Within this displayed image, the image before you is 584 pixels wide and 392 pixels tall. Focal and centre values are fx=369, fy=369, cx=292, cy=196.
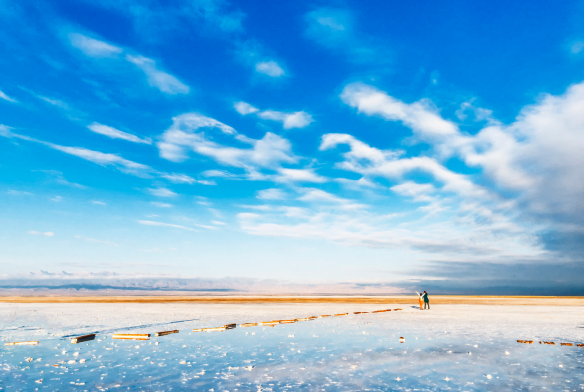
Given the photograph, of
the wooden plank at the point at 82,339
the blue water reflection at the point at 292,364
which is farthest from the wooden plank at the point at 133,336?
the wooden plank at the point at 82,339

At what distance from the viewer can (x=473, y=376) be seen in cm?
1235

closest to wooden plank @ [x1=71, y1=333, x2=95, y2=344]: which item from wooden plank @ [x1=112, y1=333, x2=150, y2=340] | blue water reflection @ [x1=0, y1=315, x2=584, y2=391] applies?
blue water reflection @ [x1=0, y1=315, x2=584, y2=391]

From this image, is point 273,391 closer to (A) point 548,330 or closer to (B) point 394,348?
(B) point 394,348

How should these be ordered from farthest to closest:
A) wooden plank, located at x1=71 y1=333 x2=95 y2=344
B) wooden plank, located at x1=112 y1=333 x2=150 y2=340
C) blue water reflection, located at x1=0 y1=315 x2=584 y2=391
Answer: wooden plank, located at x1=112 y1=333 x2=150 y2=340
wooden plank, located at x1=71 y1=333 x2=95 y2=344
blue water reflection, located at x1=0 y1=315 x2=584 y2=391

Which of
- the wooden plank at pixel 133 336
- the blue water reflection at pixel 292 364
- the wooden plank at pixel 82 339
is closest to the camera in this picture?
the blue water reflection at pixel 292 364

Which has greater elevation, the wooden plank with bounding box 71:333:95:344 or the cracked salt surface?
the cracked salt surface

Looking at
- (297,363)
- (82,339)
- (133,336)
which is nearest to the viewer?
(297,363)

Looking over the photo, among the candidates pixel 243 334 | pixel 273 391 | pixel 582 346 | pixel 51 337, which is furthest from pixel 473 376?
pixel 51 337

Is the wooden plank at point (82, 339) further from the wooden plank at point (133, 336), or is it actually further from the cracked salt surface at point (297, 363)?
the wooden plank at point (133, 336)

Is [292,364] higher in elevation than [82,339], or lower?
higher

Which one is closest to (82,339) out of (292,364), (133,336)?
(133,336)

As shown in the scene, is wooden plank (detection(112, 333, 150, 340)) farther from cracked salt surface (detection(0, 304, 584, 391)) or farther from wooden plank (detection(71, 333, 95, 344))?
wooden plank (detection(71, 333, 95, 344))

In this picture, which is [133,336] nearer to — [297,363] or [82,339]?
[82,339]

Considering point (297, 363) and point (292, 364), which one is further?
point (297, 363)
